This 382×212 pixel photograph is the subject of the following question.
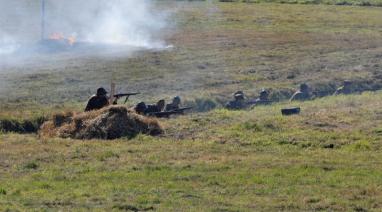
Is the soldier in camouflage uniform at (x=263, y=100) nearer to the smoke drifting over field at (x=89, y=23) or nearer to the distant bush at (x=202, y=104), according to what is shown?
the distant bush at (x=202, y=104)

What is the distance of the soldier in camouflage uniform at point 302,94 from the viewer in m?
36.2

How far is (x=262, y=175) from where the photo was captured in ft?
64.2

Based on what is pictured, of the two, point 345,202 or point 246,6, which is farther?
point 246,6

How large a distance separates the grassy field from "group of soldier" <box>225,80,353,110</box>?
772 mm

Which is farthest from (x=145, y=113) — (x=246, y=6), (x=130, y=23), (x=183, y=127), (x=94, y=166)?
(x=246, y=6)

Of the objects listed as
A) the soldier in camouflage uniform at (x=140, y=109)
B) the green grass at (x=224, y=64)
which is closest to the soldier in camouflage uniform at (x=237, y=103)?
the green grass at (x=224, y=64)

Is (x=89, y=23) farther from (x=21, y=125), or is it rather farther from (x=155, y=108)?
Result: (x=21, y=125)

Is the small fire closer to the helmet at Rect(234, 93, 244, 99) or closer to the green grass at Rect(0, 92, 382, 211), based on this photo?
the helmet at Rect(234, 93, 244, 99)

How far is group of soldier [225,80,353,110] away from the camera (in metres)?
33.5

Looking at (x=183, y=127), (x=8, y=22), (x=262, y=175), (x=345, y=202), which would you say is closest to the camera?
(x=345, y=202)

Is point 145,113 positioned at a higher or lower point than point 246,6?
lower

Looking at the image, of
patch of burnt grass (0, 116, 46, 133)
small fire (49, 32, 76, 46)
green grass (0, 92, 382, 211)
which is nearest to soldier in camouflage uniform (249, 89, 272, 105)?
green grass (0, 92, 382, 211)

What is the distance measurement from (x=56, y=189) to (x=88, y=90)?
18.8m

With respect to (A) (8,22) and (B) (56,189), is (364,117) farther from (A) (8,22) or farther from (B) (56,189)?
(A) (8,22)
